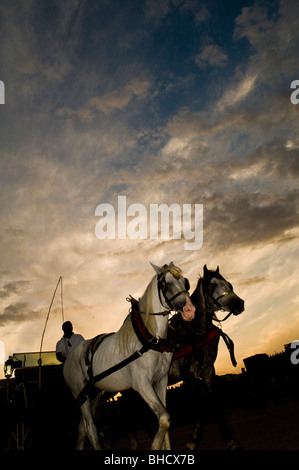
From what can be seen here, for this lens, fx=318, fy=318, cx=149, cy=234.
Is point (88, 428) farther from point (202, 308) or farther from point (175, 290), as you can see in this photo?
point (202, 308)

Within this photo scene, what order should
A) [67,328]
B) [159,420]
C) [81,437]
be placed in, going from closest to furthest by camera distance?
[159,420] < [81,437] < [67,328]

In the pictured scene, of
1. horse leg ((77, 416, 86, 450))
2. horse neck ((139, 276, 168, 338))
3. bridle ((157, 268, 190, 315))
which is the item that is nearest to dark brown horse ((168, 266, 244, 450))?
horse neck ((139, 276, 168, 338))

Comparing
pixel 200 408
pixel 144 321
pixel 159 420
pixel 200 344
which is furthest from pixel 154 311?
pixel 200 408

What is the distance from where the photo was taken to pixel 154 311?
4.63m

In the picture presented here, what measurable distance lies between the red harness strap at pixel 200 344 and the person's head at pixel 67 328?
270 centimetres

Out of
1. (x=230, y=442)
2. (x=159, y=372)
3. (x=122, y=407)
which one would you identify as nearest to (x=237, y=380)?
(x=122, y=407)

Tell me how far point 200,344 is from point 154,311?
168 cm

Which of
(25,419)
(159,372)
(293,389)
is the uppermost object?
(159,372)

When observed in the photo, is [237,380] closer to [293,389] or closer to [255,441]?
[293,389]

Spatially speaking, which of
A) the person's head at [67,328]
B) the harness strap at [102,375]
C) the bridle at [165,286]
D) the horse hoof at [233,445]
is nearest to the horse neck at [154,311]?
the bridle at [165,286]

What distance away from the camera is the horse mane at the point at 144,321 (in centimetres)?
462

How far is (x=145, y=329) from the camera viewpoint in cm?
457

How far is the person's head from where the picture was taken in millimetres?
7105

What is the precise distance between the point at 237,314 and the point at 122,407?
301cm
